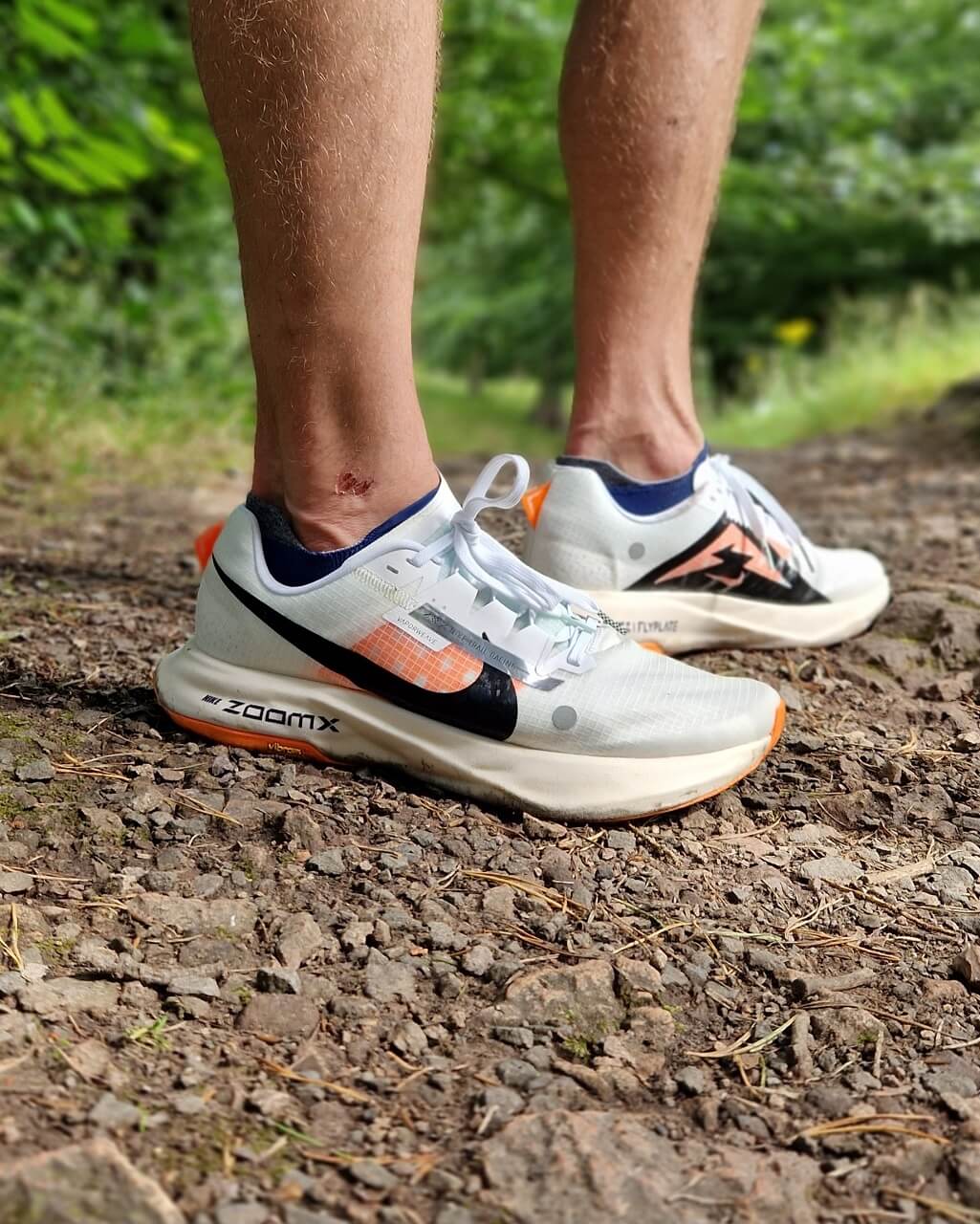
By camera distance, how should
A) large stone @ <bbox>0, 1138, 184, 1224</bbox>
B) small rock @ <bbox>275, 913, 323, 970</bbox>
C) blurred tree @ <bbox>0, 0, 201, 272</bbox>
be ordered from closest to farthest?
large stone @ <bbox>0, 1138, 184, 1224</bbox> → small rock @ <bbox>275, 913, 323, 970</bbox> → blurred tree @ <bbox>0, 0, 201, 272</bbox>

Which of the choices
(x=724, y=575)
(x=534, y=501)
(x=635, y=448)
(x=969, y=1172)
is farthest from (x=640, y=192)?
(x=969, y=1172)

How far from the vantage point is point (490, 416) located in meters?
17.9

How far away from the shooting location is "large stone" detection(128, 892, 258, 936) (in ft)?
4.06

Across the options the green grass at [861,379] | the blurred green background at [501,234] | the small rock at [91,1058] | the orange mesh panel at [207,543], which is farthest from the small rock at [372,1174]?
the green grass at [861,379]

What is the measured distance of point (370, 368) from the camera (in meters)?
1.46

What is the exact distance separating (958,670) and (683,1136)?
128 centimetres

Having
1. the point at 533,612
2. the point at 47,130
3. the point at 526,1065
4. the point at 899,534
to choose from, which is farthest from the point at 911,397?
the point at 526,1065

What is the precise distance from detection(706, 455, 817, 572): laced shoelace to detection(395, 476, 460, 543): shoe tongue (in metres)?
0.71

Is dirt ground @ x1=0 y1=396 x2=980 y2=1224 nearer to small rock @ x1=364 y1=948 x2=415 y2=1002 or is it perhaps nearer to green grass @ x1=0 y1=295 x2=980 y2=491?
small rock @ x1=364 y1=948 x2=415 y2=1002

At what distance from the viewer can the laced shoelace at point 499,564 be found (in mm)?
1514

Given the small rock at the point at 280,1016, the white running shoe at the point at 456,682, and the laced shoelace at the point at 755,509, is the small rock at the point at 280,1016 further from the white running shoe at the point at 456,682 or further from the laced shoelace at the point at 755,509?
the laced shoelace at the point at 755,509

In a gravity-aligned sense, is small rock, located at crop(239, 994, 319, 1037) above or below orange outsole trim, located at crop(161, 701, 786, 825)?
below

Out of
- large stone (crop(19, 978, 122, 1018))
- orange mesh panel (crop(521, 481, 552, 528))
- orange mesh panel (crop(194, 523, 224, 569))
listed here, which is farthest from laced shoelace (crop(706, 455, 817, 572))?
large stone (crop(19, 978, 122, 1018))

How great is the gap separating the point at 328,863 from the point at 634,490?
92 centimetres
